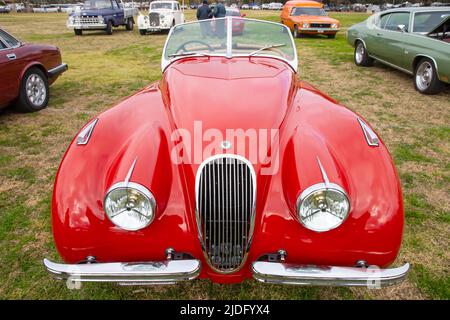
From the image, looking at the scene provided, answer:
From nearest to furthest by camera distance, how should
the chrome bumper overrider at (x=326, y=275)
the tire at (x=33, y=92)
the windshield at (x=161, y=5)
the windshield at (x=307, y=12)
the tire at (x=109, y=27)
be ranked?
the chrome bumper overrider at (x=326, y=275), the tire at (x=33, y=92), the windshield at (x=307, y=12), the tire at (x=109, y=27), the windshield at (x=161, y=5)

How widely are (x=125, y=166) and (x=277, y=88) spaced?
1.41m

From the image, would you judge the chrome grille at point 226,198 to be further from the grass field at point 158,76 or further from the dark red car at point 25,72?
the dark red car at point 25,72

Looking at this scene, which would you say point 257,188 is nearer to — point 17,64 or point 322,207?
point 322,207

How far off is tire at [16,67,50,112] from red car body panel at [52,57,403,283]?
4.35m

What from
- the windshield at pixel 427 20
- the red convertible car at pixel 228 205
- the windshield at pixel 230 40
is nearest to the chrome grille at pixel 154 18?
the windshield at pixel 427 20

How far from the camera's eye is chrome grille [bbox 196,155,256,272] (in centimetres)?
214

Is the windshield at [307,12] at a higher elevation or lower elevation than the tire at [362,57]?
higher

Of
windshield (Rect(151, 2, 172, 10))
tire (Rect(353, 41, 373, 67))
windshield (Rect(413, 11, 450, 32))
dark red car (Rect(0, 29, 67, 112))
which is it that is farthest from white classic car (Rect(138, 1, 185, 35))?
windshield (Rect(413, 11, 450, 32))

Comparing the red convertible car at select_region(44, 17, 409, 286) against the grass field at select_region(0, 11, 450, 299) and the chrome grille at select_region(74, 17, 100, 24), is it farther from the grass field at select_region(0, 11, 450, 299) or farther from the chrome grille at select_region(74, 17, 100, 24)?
the chrome grille at select_region(74, 17, 100, 24)

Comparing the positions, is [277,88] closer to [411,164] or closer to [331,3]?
[411,164]

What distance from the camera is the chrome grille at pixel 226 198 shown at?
214cm

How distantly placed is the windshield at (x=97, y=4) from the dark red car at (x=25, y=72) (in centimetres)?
1256

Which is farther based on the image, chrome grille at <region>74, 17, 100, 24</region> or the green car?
chrome grille at <region>74, 17, 100, 24</region>
